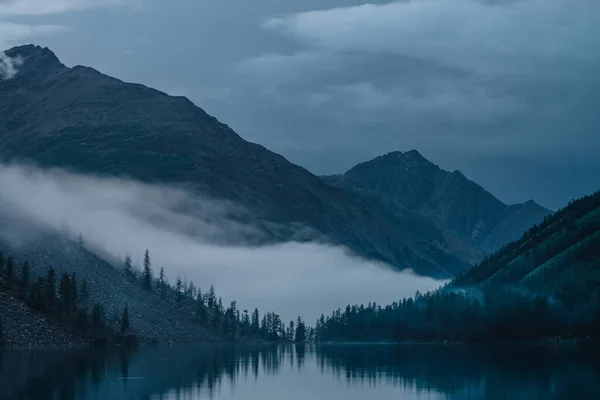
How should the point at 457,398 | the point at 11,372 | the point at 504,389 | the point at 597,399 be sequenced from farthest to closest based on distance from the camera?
the point at 11,372 → the point at 504,389 → the point at 457,398 → the point at 597,399

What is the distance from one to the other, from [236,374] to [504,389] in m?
53.6

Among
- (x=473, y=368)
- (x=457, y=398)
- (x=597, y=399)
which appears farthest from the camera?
(x=473, y=368)

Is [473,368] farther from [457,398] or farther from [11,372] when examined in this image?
[11,372]

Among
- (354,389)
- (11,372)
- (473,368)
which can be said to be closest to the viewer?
Answer: (354,389)

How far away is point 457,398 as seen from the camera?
10838 cm

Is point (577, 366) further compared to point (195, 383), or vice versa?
point (577, 366)

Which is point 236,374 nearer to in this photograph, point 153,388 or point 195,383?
point 195,383

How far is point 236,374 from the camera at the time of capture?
154500mm

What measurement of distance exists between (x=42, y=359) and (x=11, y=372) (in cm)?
4078

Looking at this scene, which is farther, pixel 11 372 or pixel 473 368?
pixel 473 368

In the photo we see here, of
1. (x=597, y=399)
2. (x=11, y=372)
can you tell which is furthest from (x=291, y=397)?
(x=11, y=372)

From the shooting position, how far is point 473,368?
166 m

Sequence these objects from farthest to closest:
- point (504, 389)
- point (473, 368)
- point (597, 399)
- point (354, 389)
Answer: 1. point (473, 368)
2. point (354, 389)
3. point (504, 389)
4. point (597, 399)

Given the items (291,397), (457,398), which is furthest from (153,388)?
(457,398)
